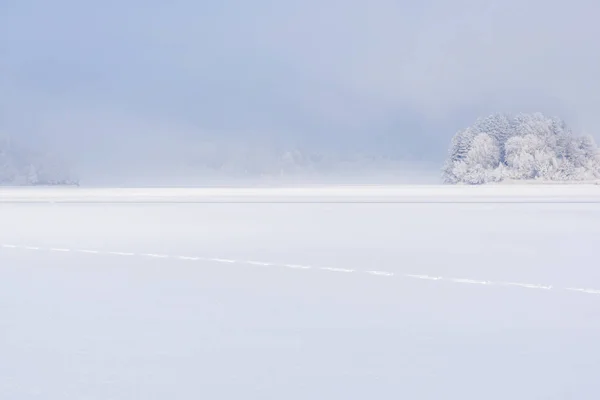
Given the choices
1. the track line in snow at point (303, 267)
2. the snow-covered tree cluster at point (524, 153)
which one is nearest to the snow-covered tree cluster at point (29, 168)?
the snow-covered tree cluster at point (524, 153)

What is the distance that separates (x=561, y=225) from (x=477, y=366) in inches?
439

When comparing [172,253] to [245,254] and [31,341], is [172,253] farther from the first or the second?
[31,341]

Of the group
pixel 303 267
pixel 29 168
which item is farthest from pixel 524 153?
pixel 29 168

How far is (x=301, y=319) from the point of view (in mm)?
5242

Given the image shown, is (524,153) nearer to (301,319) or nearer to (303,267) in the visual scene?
(303,267)

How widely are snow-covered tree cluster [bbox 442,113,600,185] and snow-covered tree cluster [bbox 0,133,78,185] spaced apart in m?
29.3

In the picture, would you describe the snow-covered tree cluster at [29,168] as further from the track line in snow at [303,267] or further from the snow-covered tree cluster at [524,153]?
the track line in snow at [303,267]

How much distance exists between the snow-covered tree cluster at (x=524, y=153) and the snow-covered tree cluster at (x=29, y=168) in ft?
96.1

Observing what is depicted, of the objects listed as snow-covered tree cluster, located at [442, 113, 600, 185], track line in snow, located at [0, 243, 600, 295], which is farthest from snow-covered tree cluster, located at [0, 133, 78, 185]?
track line in snow, located at [0, 243, 600, 295]

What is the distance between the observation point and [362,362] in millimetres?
4051

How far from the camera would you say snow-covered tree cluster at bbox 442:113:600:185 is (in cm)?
3997

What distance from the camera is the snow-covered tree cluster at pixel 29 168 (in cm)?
5297

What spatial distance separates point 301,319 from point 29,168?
174ft

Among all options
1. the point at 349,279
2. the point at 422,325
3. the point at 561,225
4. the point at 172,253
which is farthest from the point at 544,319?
the point at 561,225
